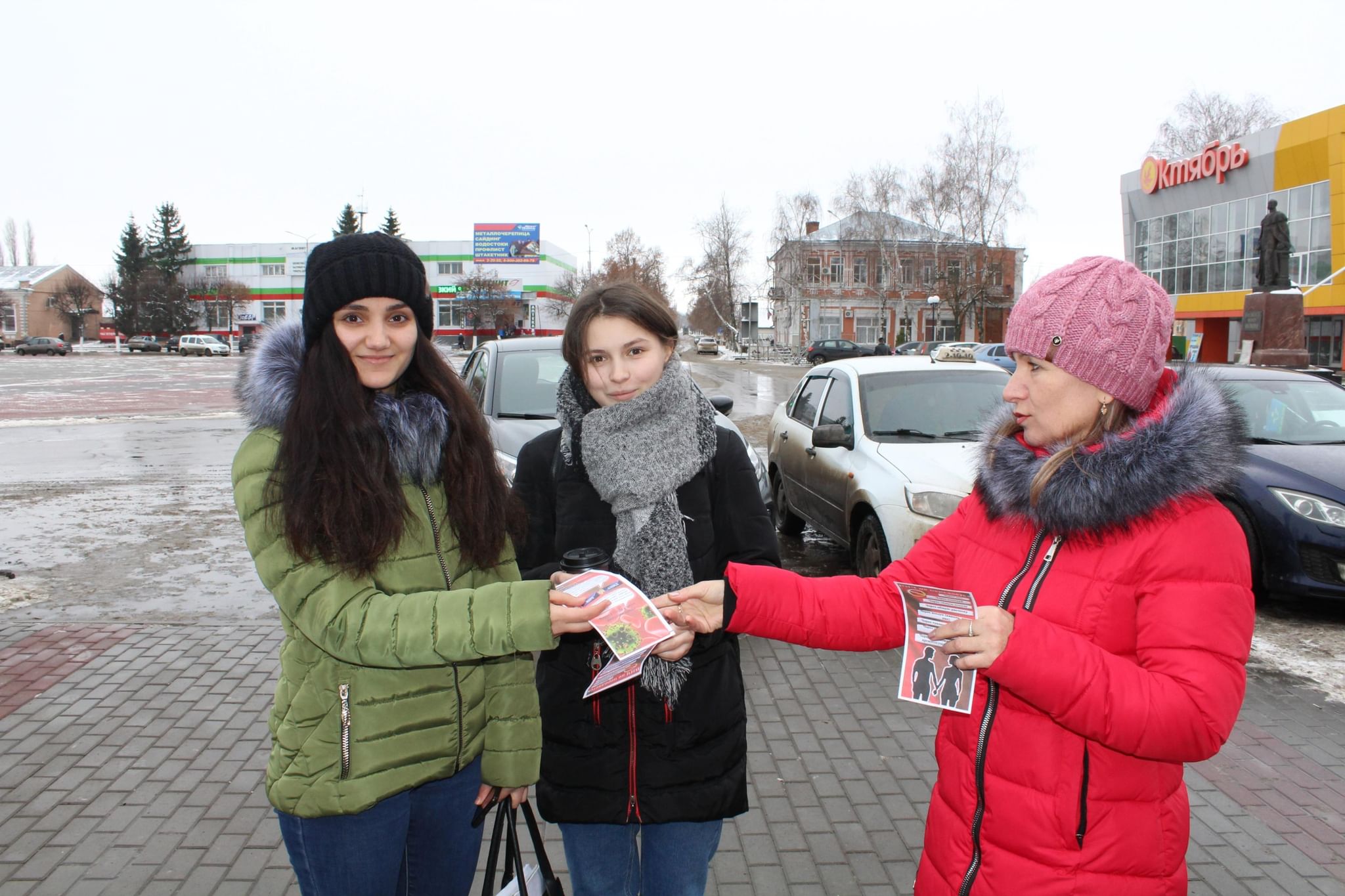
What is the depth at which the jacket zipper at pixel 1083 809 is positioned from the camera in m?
1.63

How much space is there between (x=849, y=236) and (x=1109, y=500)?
5391cm

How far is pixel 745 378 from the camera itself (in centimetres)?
3734

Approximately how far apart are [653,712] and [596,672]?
17cm

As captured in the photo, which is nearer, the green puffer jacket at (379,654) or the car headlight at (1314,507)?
the green puffer jacket at (379,654)

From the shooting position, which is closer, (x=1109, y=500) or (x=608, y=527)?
(x=1109, y=500)

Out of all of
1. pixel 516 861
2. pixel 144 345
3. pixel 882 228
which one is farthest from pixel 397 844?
pixel 144 345

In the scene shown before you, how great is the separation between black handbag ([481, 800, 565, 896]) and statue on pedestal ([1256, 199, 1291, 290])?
2320cm

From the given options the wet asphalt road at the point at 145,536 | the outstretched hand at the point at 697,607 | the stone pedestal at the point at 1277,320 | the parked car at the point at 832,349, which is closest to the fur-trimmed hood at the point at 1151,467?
the outstretched hand at the point at 697,607

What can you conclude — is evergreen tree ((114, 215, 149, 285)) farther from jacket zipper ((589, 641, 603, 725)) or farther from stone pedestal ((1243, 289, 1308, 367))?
jacket zipper ((589, 641, 603, 725))

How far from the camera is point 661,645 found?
1.96 m

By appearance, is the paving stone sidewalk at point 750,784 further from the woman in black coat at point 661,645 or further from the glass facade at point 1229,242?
the glass facade at point 1229,242

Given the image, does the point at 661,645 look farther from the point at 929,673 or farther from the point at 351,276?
the point at 351,276

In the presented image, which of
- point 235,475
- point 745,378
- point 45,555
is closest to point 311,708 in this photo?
point 235,475

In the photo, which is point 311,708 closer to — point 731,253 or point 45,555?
point 45,555
